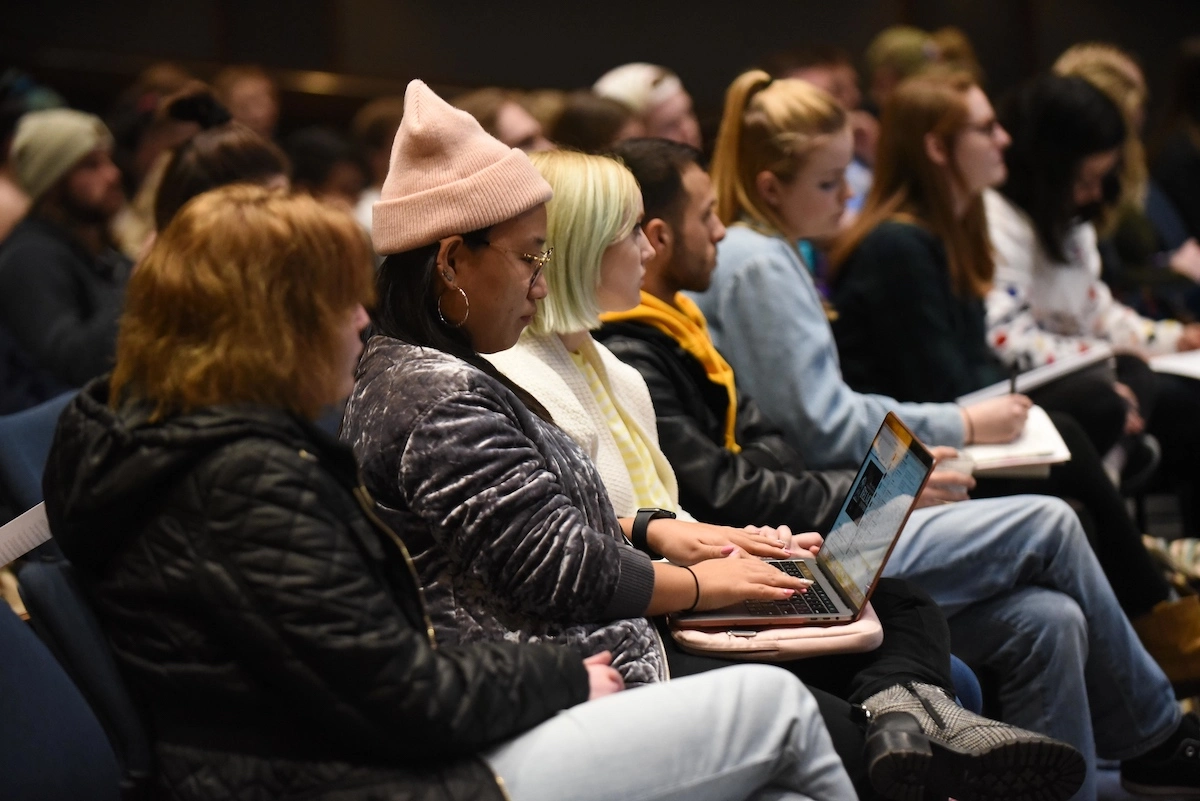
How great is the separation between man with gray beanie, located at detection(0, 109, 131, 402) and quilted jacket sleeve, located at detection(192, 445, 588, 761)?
1.95 metres

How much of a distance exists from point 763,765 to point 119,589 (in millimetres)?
739

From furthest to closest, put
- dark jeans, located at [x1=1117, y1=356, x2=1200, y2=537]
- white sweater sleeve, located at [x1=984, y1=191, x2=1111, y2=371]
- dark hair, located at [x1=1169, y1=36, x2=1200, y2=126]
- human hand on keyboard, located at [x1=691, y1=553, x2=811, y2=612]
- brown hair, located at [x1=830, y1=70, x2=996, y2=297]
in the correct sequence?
dark hair, located at [x1=1169, y1=36, x2=1200, y2=126], dark jeans, located at [x1=1117, y1=356, x2=1200, y2=537], white sweater sleeve, located at [x1=984, y1=191, x2=1111, y2=371], brown hair, located at [x1=830, y1=70, x2=996, y2=297], human hand on keyboard, located at [x1=691, y1=553, x2=811, y2=612]

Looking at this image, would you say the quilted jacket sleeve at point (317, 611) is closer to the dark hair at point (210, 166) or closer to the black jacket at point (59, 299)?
the dark hair at point (210, 166)

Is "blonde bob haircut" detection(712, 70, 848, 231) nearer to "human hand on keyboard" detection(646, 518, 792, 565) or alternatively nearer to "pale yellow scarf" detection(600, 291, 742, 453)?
"pale yellow scarf" detection(600, 291, 742, 453)

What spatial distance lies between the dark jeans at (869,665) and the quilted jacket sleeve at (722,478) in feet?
1.18

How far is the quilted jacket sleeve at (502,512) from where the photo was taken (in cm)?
163

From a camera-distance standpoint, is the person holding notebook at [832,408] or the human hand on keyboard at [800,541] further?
the person holding notebook at [832,408]

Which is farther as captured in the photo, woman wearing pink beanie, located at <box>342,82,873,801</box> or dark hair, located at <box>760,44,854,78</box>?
dark hair, located at <box>760,44,854,78</box>

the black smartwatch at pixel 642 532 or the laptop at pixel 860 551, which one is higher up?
the laptop at pixel 860 551

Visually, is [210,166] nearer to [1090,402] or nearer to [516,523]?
[516,523]

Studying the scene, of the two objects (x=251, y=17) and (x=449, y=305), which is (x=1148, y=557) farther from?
(x=251, y=17)

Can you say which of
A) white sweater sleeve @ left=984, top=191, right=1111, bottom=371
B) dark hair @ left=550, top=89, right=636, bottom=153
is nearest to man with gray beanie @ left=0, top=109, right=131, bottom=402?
dark hair @ left=550, top=89, right=636, bottom=153

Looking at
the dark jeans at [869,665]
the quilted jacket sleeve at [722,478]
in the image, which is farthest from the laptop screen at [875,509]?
the quilted jacket sleeve at [722,478]

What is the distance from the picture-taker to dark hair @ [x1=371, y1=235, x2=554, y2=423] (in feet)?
5.95
